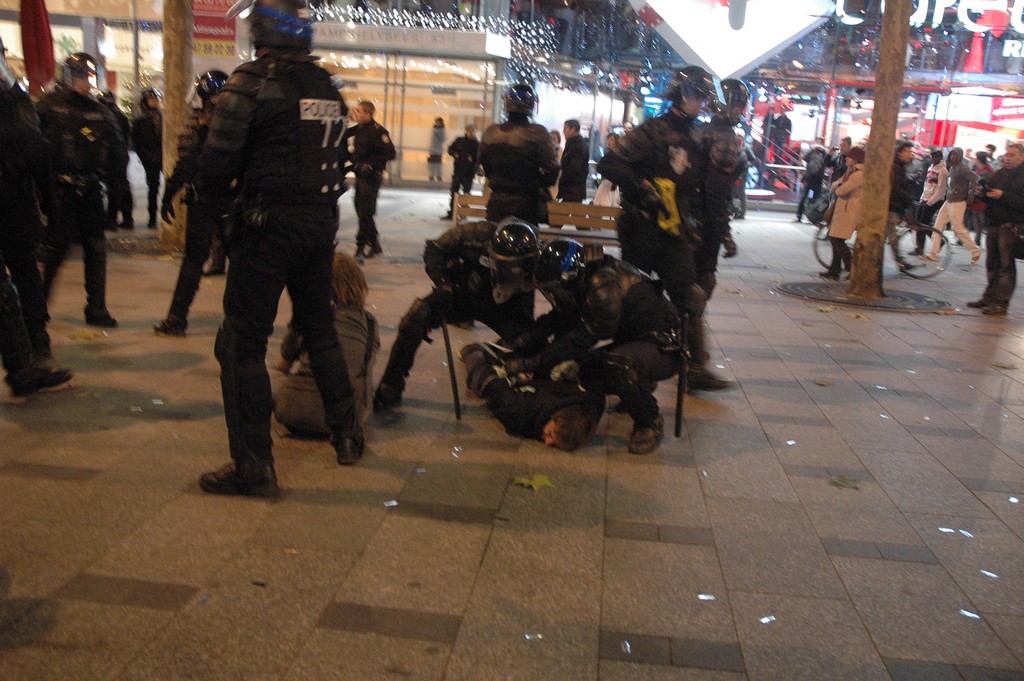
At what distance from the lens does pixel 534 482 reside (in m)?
4.57

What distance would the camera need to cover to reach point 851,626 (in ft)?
11.0

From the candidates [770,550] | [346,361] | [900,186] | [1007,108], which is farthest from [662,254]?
[1007,108]

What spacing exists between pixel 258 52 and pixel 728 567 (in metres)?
2.80

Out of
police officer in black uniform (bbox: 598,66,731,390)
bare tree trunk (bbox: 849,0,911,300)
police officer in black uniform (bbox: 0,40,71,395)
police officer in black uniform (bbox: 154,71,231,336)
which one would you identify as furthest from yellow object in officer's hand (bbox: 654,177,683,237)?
bare tree trunk (bbox: 849,0,911,300)

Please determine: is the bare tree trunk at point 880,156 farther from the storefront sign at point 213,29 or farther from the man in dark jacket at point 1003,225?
the storefront sign at point 213,29

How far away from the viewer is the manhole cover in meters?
10.8

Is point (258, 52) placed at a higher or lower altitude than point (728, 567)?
higher

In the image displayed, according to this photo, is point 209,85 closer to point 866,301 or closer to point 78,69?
point 78,69

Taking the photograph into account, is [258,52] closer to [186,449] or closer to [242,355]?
[242,355]

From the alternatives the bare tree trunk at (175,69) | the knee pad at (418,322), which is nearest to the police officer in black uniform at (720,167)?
the knee pad at (418,322)

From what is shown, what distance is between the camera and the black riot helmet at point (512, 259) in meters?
5.14

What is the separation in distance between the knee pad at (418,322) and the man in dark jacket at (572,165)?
35.5ft

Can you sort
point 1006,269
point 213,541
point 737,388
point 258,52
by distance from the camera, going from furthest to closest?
point 1006,269 < point 737,388 < point 258,52 < point 213,541

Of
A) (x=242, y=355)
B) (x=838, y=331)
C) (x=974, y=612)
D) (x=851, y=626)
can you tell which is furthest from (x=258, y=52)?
(x=838, y=331)
